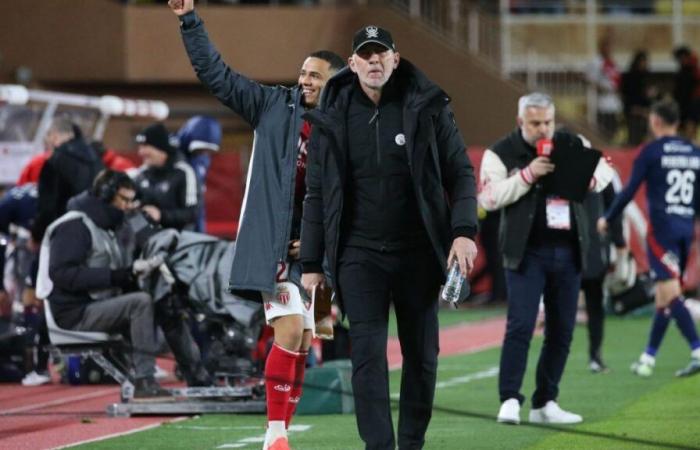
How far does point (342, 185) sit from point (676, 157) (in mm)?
7439

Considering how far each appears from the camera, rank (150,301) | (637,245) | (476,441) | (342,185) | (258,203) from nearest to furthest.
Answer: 1. (342,185)
2. (258,203)
3. (476,441)
4. (150,301)
5. (637,245)

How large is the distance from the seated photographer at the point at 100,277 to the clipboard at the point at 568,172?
312 cm

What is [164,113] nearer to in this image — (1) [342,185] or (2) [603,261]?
(2) [603,261]

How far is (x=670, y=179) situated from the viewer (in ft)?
51.1

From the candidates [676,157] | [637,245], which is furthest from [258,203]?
[637,245]

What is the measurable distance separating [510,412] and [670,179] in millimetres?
4602

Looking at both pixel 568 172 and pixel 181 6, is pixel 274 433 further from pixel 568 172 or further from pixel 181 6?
pixel 568 172

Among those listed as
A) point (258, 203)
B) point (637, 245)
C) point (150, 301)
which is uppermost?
point (258, 203)

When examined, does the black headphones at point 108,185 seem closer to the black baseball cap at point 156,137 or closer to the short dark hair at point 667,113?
the black baseball cap at point 156,137

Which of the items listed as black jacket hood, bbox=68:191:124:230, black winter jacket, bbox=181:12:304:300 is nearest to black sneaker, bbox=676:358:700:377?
black jacket hood, bbox=68:191:124:230

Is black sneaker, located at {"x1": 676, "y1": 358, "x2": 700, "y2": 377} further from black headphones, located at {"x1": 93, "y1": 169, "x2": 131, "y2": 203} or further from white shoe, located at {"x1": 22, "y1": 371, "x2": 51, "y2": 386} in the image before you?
white shoe, located at {"x1": 22, "y1": 371, "x2": 51, "y2": 386}

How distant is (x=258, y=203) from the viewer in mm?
9492

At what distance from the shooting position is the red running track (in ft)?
36.8

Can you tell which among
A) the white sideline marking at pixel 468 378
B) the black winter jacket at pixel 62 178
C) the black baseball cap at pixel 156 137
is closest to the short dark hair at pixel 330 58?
the white sideline marking at pixel 468 378
